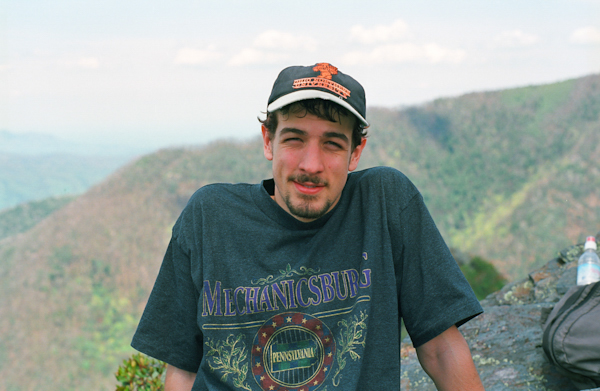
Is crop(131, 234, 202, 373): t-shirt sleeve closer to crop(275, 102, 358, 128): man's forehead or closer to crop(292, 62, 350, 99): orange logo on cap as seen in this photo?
crop(275, 102, 358, 128): man's forehead

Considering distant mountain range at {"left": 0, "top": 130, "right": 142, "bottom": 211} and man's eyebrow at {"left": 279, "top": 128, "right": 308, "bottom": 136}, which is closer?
man's eyebrow at {"left": 279, "top": 128, "right": 308, "bottom": 136}

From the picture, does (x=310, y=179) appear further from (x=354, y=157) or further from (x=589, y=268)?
(x=589, y=268)

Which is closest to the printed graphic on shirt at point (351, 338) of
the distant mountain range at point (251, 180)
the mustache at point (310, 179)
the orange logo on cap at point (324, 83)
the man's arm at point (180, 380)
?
the mustache at point (310, 179)

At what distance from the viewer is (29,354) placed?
11016mm

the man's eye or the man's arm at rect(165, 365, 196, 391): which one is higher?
the man's eye

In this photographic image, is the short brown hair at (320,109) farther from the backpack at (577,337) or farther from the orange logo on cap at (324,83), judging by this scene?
the backpack at (577,337)

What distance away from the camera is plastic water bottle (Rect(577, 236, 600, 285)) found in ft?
10.7

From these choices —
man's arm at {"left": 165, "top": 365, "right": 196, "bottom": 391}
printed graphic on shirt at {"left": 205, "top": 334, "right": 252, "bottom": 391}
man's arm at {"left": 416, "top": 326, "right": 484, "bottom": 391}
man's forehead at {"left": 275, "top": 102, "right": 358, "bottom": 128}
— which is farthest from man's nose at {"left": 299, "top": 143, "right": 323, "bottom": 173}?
man's arm at {"left": 165, "top": 365, "right": 196, "bottom": 391}

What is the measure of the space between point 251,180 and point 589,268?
39.5 ft

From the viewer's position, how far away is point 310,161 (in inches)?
75.6

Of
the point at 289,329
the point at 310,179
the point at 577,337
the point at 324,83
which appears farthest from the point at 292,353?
the point at 577,337

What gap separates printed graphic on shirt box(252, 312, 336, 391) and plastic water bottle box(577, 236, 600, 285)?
2.23m

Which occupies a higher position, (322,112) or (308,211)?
(322,112)

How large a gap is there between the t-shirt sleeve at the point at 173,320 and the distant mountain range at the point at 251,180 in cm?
928
